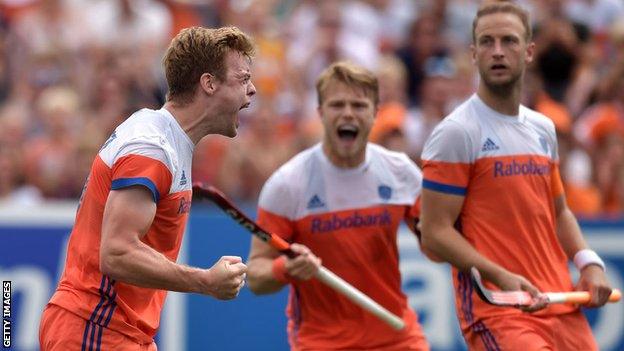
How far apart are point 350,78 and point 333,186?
2.12 ft

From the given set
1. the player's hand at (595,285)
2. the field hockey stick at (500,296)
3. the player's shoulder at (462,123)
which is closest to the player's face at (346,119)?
the player's shoulder at (462,123)

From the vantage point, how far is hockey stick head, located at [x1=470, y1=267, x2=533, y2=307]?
689 centimetres

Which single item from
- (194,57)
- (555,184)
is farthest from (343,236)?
(194,57)

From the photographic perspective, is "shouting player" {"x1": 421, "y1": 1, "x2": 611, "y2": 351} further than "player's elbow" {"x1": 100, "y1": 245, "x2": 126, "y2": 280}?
Yes

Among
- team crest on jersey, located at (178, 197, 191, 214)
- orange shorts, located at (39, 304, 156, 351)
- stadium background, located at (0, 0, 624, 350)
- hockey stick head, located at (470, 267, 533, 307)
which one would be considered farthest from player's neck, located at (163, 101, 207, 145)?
stadium background, located at (0, 0, 624, 350)

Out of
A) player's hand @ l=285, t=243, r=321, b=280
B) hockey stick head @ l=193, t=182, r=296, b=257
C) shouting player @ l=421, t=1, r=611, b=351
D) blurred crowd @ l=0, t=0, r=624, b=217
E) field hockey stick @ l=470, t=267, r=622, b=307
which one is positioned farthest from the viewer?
blurred crowd @ l=0, t=0, r=624, b=217

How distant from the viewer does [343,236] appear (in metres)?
8.07

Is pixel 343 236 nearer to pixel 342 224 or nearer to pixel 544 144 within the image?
pixel 342 224

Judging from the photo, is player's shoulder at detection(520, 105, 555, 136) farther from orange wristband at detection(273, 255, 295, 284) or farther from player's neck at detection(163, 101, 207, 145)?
player's neck at detection(163, 101, 207, 145)

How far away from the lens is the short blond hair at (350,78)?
8086 millimetres

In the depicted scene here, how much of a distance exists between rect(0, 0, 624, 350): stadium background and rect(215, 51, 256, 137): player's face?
181 inches

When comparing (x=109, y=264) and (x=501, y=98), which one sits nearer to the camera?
(x=109, y=264)

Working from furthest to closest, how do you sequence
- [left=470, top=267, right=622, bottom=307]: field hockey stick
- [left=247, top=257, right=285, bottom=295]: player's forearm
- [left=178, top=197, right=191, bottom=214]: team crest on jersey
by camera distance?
[left=247, top=257, right=285, bottom=295]: player's forearm, [left=470, top=267, right=622, bottom=307]: field hockey stick, [left=178, top=197, right=191, bottom=214]: team crest on jersey

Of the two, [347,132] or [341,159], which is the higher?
[347,132]
